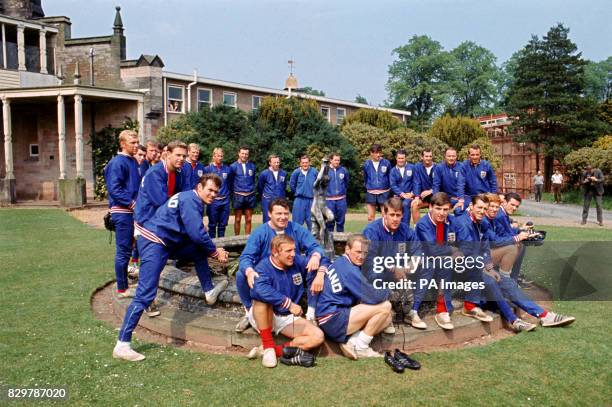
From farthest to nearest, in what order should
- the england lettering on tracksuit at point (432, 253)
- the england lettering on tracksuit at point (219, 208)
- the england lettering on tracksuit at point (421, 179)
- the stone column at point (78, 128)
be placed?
the stone column at point (78, 128) < the england lettering on tracksuit at point (219, 208) < the england lettering on tracksuit at point (421, 179) < the england lettering on tracksuit at point (432, 253)

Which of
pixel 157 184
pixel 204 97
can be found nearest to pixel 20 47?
pixel 204 97

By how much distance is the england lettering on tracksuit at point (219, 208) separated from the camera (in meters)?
10.9

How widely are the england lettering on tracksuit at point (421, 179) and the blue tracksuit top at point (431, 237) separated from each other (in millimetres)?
4723

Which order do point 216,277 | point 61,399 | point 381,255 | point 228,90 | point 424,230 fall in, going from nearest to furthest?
1. point 61,399
2. point 381,255
3. point 424,230
4. point 216,277
5. point 228,90

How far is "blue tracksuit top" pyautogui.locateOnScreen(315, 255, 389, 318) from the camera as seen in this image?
199 inches

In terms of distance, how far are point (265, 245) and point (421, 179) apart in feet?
20.2

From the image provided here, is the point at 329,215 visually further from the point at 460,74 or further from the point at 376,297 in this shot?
the point at 460,74

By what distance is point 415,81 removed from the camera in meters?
63.6

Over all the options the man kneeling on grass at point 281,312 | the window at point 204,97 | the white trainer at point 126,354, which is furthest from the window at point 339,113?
the white trainer at point 126,354

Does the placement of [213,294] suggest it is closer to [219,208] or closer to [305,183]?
[219,208]

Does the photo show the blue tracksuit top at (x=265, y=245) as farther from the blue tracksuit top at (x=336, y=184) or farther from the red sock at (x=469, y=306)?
the blue tracksuit top at (x=336, y=184)

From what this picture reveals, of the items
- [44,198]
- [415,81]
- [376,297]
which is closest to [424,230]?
[376,297]

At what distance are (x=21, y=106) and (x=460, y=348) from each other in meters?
26.3

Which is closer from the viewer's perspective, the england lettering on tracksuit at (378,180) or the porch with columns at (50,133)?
the england lettering on tracksuit at (378,180)
